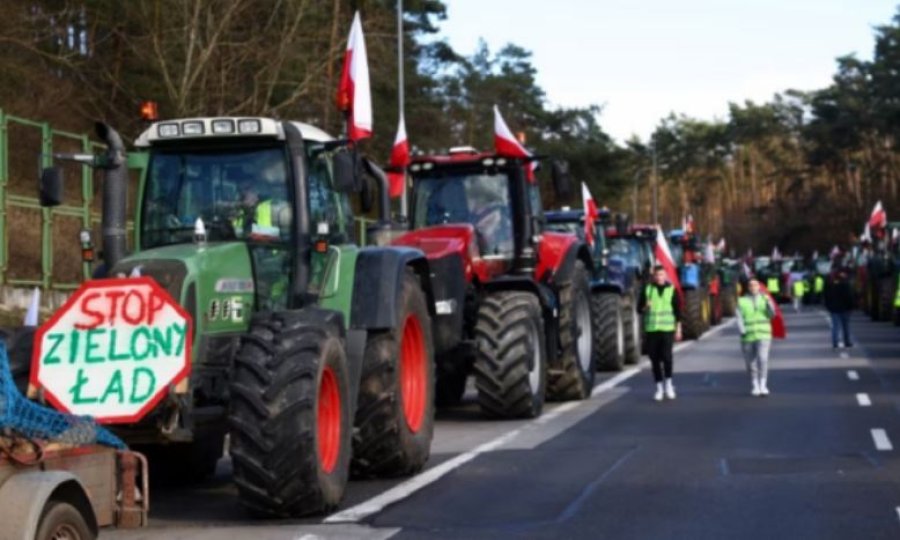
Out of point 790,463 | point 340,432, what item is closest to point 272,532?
point 340,432

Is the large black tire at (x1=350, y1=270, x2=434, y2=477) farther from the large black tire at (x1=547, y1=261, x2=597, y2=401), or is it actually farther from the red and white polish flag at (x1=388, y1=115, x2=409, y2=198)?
the large black tire at (x1=547, y1=261, x2=597, y2=401)

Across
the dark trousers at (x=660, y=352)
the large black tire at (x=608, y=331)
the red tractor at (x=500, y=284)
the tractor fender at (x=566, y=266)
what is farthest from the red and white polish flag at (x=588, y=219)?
the tractor fender at (x=566, y=266)

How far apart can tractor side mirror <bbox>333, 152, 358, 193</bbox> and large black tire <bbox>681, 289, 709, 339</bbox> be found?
2889cm

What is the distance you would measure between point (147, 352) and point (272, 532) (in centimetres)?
143

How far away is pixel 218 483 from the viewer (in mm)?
14562

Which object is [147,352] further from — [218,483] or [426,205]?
[426,205]

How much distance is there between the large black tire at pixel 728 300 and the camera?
59.5 meters

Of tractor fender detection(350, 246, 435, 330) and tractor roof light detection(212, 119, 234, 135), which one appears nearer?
tractor roof light detection(212, 119, 234, 135)

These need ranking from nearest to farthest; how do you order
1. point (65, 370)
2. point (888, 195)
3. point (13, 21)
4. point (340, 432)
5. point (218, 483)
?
point (65, 370)
point (340, 432)
point (218, 483)
point (13, 21)
point (888, 195)

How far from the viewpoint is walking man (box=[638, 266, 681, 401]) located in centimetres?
2314

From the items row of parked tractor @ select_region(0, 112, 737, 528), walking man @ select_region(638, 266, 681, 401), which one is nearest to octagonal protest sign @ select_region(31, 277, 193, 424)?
row of parked tractor @ select_region(0, 112, 737, 528)

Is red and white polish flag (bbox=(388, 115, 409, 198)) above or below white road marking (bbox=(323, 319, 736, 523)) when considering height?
above

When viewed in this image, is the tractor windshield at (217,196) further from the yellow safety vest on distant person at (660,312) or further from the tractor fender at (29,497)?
the yellow safety vest on distant person at (660,312)

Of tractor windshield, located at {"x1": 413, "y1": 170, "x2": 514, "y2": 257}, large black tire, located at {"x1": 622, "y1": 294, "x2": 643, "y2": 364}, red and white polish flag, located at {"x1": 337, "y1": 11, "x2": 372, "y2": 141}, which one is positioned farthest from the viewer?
large black tire, located at {"x1": 622, "y1": 294, "x2": 643, "y2": 364}
